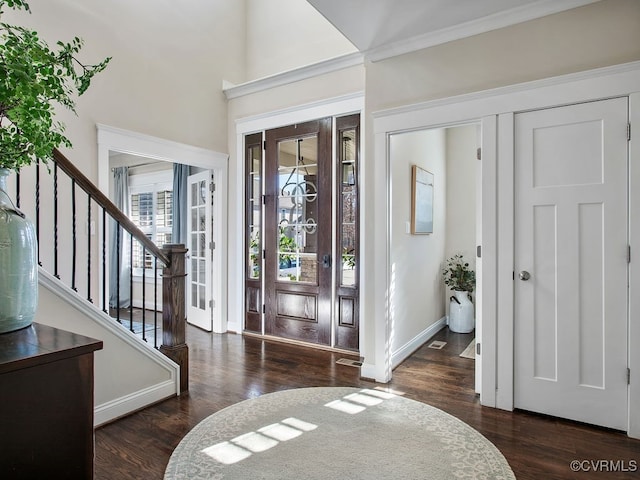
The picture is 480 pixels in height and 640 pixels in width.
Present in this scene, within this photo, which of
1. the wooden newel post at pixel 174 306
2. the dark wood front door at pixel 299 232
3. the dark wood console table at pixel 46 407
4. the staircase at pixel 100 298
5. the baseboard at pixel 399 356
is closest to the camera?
the dark wood console table at pixel 46 407

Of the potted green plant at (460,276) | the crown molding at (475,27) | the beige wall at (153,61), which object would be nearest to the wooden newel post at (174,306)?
the beige wall at (153,61)

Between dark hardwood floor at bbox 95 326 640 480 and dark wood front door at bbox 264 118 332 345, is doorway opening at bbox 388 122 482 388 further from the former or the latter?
dark wood front door at bbox 264 118 332 345

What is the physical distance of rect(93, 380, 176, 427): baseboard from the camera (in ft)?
7.88

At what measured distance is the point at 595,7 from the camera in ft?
7.73

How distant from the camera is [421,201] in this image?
406 centimetres

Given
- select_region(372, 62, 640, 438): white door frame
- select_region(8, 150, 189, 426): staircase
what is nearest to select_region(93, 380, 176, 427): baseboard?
select_region(8, 150, 189, 426): staircase

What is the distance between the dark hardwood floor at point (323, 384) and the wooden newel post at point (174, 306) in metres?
0.32

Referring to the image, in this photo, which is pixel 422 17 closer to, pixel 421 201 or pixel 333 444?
pixel 421 201

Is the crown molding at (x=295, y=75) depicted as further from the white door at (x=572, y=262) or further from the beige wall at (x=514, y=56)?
the white door at (x=572, y=262)

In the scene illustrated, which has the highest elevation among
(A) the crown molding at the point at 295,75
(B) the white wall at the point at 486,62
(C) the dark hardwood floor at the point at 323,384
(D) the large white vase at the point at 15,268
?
(A) the crown molding at the point at 295,75

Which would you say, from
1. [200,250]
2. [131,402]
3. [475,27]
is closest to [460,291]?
[475,27]

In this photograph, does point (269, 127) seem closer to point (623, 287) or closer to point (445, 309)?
point (445, 309)

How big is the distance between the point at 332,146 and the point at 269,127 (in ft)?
2.85

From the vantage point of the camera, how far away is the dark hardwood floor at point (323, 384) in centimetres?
203
